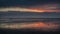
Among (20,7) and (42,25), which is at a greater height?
(20,7)

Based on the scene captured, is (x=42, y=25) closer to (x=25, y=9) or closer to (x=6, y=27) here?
(x=25, y=9)

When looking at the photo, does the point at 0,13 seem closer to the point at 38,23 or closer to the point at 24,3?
the point at 24,3

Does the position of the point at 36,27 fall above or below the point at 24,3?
below

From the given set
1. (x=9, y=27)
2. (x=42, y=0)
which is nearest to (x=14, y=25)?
(x=9, y=27)

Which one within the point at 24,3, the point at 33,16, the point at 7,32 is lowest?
the point at 7,32

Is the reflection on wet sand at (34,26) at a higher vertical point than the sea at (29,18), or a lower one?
lower

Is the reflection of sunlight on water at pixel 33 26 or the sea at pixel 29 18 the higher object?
the sea at pixel 29 18

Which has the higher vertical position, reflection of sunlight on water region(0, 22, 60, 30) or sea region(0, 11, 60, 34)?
sea region(0, 11, 60, 34)

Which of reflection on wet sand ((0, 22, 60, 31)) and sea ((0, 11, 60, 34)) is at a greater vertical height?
sea ((0, 11, 60, 34))

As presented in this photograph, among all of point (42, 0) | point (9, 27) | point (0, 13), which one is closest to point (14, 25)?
point (9, 27)
